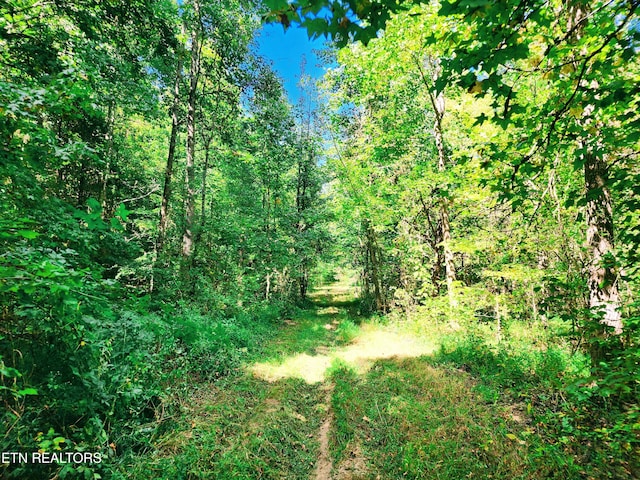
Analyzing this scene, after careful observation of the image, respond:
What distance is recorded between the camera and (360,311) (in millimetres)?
17328

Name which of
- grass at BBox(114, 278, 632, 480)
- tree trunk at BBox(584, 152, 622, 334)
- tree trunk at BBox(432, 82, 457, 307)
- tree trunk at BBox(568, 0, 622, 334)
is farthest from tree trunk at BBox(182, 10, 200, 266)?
tree trunk at BBox(584, 152, 622, 334)

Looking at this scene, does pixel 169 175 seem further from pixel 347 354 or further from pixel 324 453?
pixel 324 453

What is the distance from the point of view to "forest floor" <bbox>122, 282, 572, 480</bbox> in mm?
3486

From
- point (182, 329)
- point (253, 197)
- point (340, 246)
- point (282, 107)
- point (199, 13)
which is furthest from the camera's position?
point (340, 246)

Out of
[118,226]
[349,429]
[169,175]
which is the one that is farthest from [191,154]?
[349,429]

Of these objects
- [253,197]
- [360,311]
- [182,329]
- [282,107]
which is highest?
[282,107]

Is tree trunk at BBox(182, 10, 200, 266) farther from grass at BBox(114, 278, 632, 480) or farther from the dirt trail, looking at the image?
the dirt trail

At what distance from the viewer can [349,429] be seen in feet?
15.1

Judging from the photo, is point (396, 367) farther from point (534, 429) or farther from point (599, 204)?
point (599, 204)

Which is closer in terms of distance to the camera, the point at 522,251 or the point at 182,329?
the point at 182,329

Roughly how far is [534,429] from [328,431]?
2999 mm

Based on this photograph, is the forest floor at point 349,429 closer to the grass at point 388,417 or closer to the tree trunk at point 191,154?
the grass at point 388,417

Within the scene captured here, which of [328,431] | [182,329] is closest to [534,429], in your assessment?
[328,431]

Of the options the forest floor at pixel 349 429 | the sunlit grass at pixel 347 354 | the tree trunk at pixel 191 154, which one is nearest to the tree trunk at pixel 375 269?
the sunlit grass at pixel 347 354
